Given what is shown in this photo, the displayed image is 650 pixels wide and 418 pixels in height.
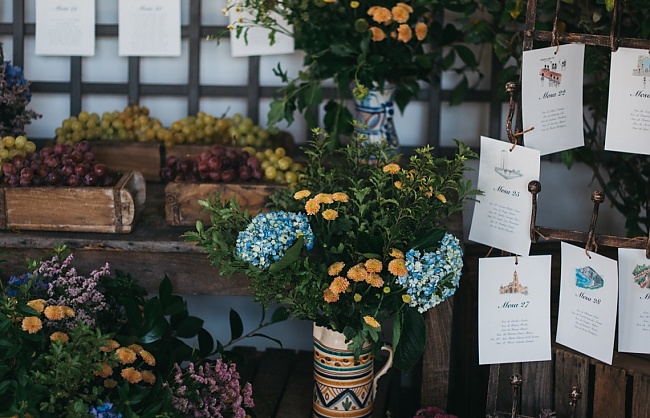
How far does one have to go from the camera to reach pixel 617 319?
1860 mm

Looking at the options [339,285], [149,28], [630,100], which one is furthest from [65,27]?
[630,100]

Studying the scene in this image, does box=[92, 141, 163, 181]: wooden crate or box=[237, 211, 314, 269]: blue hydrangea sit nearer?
box=[237, 211, 314, 269]: blue hydrangea

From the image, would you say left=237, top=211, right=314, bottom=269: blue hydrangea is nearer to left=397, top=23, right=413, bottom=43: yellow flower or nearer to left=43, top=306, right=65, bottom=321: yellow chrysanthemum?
left=43, top=306, right=65, bottom=321: yellow chrysanthemum

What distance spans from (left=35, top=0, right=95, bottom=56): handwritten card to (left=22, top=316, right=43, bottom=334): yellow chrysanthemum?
114 centimetres

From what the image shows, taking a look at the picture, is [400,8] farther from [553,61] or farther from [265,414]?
[265,414]

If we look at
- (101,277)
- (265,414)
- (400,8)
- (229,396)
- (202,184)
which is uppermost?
(400,8)

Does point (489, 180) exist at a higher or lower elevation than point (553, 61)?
lower

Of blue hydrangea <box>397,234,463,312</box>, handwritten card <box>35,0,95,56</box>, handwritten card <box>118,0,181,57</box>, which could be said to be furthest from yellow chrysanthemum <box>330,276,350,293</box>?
handwritten card <box>35,0,95,56</box>

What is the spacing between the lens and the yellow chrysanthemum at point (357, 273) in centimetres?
171

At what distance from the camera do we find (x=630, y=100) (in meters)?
1.74

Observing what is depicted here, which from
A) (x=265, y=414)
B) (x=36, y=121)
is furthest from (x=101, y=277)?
(x=36, y=121)

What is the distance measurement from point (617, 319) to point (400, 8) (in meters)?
0.87

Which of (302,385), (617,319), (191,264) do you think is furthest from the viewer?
(302,385)

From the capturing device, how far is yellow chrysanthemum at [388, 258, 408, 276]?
5.52 feet
